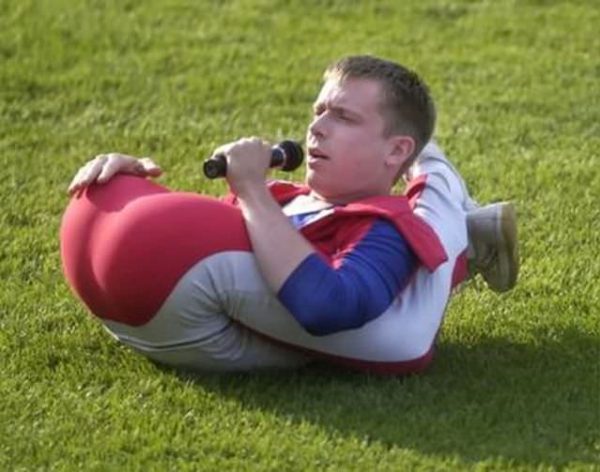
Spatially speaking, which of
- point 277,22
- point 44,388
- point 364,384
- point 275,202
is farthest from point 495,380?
point 277,22

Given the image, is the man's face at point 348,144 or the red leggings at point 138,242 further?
the man's face at point 348,144

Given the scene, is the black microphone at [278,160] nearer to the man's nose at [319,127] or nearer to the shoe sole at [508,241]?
A: the man's nose at [319,127]

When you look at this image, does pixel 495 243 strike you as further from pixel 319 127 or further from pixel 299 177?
pixel 299 177

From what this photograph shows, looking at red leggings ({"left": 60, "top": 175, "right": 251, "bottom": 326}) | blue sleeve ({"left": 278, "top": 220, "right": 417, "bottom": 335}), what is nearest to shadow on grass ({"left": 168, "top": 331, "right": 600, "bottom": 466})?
blue sleeve ({"left": 278, "top": 220, "right": 417, "bottom": 335})

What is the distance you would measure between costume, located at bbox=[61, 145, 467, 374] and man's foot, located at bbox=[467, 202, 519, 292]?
30 cm

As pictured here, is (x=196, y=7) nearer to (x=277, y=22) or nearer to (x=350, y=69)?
(x=277, y=22)

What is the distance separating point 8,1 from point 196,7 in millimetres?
943

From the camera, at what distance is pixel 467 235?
20.9 ft

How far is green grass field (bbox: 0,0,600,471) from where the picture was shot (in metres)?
5.59

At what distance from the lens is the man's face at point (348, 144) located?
610 centimetres

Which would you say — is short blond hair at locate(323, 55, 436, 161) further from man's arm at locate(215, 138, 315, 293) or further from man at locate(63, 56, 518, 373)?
man's arm at locate(215, 138, 315, 293)

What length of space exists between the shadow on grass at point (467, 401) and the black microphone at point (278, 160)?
59cm

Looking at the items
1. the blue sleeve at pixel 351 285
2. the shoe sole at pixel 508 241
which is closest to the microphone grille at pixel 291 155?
the blue sleeve at pixel 351 285

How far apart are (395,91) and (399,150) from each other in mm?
174
